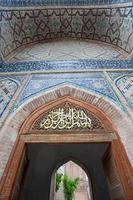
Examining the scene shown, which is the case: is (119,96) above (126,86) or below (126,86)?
below

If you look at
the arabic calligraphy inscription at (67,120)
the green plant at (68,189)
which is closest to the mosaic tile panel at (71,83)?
the arabic calligraphy inscription at (67,120)

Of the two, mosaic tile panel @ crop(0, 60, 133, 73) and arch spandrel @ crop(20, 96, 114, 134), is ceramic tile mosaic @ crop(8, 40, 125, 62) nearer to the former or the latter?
mosaic tile panel @ crop(0, 60, 133, 73)

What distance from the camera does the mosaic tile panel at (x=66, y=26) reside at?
4.33m

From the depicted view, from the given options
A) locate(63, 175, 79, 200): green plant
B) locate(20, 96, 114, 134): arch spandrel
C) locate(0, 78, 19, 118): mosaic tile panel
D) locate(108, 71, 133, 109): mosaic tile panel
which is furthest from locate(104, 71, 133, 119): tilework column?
locate(63, 175, 79, 200): green plant

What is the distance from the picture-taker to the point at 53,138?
8.71ft

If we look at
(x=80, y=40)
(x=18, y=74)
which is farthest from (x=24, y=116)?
(x=80, y=40)

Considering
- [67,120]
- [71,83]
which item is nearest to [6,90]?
[71,83]

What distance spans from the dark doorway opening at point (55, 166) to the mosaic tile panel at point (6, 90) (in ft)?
5.15

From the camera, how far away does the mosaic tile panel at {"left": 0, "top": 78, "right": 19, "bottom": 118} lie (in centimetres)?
311

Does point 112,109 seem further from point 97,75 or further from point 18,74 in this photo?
point 18,74

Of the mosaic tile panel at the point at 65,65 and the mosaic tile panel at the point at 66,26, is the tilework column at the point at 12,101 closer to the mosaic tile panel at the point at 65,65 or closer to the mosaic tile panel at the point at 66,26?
the mosaic tile panel at the point at 65,65

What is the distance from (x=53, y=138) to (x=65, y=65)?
183 centimetres

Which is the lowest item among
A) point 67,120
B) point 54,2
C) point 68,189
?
point 67,120

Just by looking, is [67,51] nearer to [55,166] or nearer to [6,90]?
[6,90]
